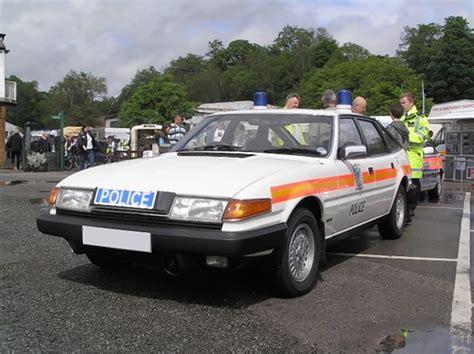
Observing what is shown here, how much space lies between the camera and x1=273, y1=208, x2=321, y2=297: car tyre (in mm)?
3996

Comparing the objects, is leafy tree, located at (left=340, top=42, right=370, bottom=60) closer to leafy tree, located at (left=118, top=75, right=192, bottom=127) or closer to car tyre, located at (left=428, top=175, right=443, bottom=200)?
leafy tree, located at (left=118, top=75, right=192, bottom=127)

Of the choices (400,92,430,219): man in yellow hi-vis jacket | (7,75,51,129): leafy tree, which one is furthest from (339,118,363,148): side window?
(7,75,51,129): leafy tree

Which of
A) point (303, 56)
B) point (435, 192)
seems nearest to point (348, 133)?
point (435, 192)

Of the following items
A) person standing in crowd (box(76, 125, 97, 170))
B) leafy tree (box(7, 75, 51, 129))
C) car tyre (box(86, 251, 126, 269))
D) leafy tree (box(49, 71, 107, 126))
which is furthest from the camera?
leafy tree (box(7, 75, 51, 129))

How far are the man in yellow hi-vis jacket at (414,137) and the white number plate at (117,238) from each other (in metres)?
5.13

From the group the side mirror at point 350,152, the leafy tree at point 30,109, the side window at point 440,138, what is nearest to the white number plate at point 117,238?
the side mirror at point 350,152

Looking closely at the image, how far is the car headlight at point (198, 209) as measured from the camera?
3619 millimetres

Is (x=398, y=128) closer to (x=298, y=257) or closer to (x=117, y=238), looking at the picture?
(x=298, y=257)

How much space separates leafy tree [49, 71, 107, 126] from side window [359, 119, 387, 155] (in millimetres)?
81152

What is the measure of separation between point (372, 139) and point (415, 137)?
2.10 metres

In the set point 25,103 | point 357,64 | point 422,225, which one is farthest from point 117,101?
point 422,225

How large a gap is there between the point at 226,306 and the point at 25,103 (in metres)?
102

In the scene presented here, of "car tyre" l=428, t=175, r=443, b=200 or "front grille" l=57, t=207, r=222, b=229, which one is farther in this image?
"car tyre" l=428, t=175, r=443, b=200

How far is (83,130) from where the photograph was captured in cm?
1655
